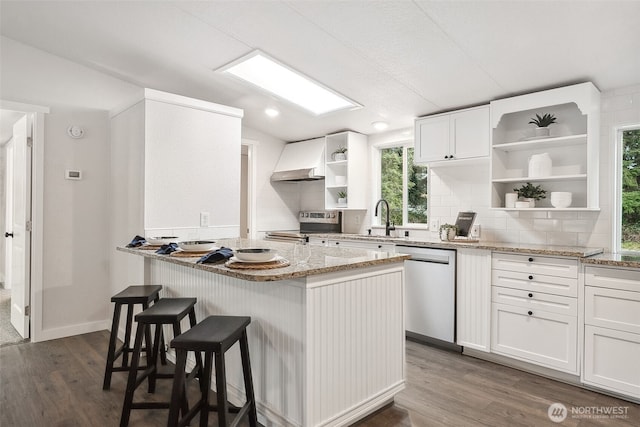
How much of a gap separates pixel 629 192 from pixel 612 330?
3.99 feet

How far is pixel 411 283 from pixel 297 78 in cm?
225

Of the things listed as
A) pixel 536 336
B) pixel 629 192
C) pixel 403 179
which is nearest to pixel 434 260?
pixel 536 336

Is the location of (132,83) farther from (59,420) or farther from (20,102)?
(59,420)

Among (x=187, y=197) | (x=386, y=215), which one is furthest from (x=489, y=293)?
(x=187, y=197)

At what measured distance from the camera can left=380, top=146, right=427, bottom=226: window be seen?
14.3ft

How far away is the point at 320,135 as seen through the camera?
201 inches

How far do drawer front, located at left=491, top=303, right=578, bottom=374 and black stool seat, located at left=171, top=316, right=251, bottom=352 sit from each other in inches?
82.5

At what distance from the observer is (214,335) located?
5.64 feet

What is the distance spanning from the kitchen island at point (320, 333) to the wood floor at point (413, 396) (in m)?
0.27

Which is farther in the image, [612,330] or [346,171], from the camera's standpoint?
[346,171]

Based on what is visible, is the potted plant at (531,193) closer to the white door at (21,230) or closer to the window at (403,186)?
the window at (403,186)

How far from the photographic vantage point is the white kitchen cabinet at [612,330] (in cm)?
232

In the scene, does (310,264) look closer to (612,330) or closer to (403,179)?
(612,330)

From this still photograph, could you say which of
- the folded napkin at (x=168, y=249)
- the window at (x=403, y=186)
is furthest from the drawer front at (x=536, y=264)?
the folded napkin at (x=168, y=249)
